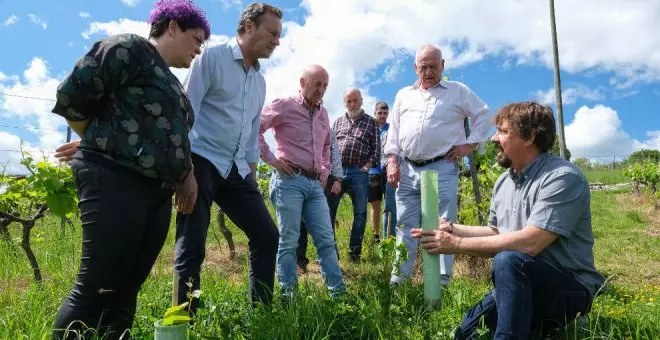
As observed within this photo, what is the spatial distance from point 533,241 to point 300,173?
1720 mm

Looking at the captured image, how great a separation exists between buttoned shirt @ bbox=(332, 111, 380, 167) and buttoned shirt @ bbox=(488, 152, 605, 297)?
3.25 meters

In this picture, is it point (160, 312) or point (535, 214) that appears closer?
point (535, 214)

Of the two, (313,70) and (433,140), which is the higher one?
(313,70)

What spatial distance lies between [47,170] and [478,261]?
3670mm

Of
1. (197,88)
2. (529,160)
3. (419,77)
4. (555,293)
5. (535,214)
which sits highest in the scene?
(419,77)

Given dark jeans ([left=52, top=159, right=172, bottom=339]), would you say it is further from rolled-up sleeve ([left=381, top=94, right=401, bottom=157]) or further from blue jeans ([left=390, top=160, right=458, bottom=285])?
rolled-up sleeve ([left=381, top=94, right=401, bottom=157])

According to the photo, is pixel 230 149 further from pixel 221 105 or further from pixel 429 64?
pixel 429 64

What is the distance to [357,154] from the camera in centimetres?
579

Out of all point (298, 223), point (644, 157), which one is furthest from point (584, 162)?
point (298, 223)

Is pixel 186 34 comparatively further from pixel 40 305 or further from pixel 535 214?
pixel 40 305

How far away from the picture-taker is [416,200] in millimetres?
3953

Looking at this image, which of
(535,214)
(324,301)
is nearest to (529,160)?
(535,214)

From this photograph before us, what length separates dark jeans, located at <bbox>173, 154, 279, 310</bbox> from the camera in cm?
265

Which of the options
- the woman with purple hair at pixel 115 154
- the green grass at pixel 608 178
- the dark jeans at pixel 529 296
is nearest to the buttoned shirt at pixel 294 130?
the woman with purple hair at pixel 115 154
